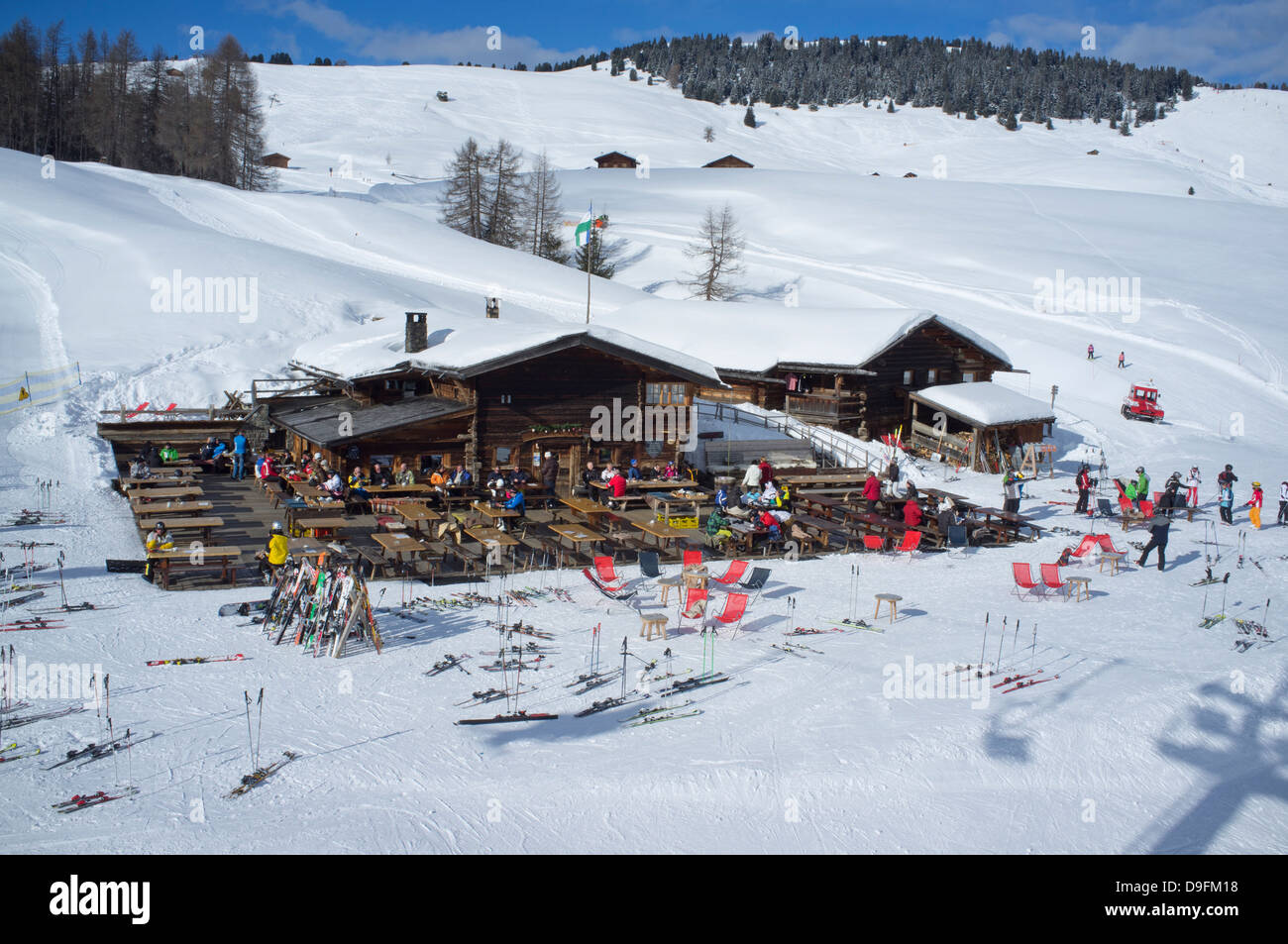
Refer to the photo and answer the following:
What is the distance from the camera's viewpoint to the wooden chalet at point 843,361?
115ft

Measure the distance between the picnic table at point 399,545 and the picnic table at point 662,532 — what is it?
4791 mm

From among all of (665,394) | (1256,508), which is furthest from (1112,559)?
(665,394)

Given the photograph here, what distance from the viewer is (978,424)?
106 feet

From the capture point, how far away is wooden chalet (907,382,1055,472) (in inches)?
1276

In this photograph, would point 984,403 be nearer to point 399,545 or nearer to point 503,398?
point 503,398

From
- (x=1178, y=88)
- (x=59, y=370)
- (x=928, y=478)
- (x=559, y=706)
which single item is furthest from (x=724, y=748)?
(x=1178, y=88)

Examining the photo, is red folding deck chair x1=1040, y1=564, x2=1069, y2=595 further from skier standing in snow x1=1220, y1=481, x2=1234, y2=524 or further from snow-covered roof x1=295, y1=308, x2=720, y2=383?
snow-covered roof x1=295, y1=308, x2=720, y2=383

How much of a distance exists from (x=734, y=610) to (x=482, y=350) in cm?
1187

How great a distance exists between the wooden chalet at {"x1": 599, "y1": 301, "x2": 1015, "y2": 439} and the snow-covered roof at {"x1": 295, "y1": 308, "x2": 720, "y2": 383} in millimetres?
8076

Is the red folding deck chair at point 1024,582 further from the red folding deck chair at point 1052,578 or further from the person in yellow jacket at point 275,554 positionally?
the person in yellow jacket at point 275,554

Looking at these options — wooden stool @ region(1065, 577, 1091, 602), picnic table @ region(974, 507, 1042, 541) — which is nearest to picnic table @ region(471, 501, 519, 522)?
picnic table @ region(974, 507, 1042, 541)

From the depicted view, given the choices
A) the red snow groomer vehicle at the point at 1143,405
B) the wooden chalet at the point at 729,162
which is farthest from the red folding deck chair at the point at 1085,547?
the wooden chalet at the point at 729,162

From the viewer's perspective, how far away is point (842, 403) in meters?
35.0

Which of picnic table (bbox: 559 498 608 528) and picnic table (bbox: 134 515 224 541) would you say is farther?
picnic table (bbox: 559 498 608 528)
